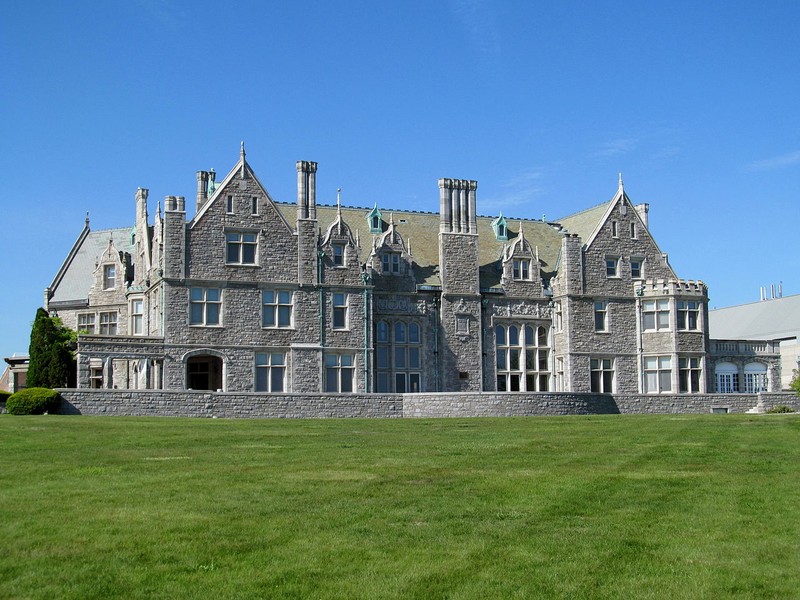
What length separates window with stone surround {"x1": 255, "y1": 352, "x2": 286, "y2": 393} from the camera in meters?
50.7

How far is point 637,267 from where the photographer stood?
5919cm

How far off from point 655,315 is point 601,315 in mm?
2860

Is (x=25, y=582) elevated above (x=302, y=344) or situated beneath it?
situated beneath

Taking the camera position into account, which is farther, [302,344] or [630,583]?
[302,344]

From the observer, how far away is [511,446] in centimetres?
2422

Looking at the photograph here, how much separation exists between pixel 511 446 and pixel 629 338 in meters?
35.1

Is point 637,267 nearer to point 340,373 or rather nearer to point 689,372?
point 689,372

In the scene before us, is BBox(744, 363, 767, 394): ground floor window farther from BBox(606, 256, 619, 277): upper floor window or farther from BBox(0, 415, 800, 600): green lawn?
BBox(0, 415, 800, 600): green lawn

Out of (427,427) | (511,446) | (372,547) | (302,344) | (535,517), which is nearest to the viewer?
(372,547)

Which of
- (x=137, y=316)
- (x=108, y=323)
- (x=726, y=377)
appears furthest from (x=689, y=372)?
(x=108, y=323)

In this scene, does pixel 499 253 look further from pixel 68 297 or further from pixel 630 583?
pixel 630 583

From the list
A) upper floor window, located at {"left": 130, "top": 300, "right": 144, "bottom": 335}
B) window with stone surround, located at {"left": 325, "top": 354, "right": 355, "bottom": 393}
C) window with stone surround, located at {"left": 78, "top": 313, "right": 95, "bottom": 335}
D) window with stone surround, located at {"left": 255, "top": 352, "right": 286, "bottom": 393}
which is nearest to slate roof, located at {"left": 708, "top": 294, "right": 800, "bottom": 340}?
window with stone surround, located at {"left": 325, "top": 354, "right": 355, "bottom": 393}

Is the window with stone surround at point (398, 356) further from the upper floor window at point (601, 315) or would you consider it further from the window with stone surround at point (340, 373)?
the upper floor window at point (601, 315)

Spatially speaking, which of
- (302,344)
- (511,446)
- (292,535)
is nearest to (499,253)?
(302,344)
